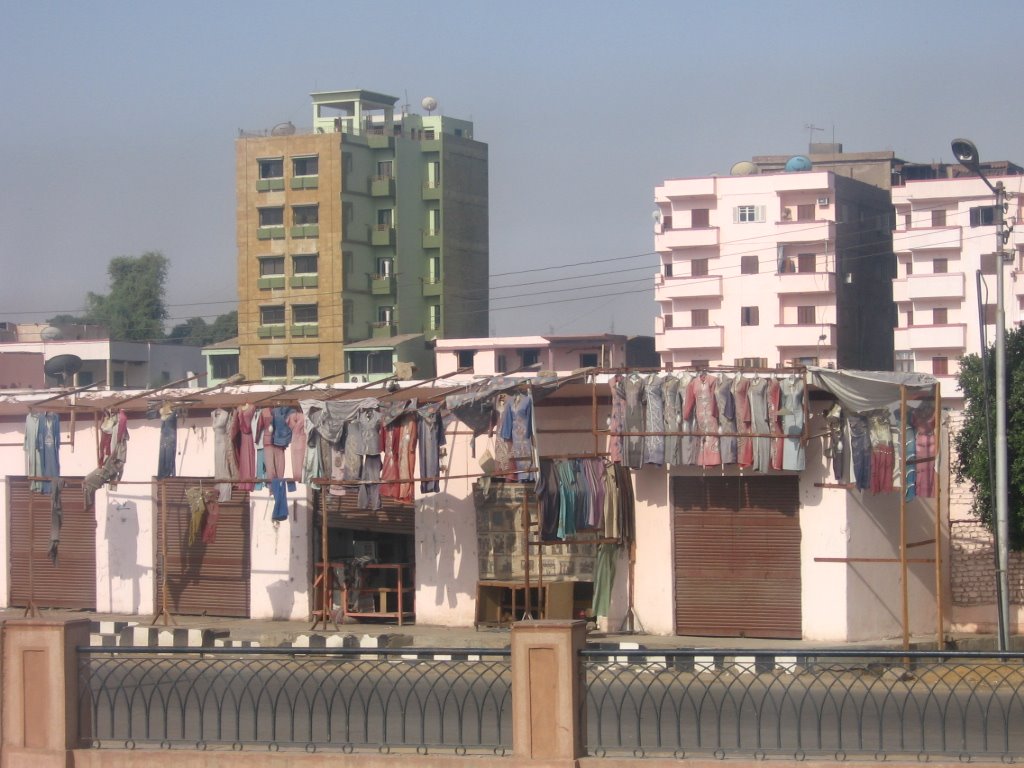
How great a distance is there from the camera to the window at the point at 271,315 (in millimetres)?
67188

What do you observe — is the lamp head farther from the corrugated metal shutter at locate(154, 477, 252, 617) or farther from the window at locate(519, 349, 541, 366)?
the window at locate(519, 349, 541, 366)

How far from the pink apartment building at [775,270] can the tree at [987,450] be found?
139 feet

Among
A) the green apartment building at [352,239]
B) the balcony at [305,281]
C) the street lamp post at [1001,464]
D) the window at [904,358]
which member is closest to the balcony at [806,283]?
the window at [904,358]

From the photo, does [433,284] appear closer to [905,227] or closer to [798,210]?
[798,210]

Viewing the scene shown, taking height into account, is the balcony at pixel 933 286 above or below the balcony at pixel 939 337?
above

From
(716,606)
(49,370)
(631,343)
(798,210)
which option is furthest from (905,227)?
(716,606)

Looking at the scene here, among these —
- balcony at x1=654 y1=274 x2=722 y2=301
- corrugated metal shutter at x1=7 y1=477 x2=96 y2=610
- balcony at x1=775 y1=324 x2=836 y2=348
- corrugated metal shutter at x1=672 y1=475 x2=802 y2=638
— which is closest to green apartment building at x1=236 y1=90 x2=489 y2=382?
balcony at x1=654 y1=274 x2=722 y2=301

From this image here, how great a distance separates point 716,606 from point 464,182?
53.3m

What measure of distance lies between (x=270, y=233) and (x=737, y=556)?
52298 millimetres

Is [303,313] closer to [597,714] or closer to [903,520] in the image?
[903,520]

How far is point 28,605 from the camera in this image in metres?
20.9

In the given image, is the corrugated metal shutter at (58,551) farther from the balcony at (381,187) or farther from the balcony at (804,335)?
the balcony at (381,187)

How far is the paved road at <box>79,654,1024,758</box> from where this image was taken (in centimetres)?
898

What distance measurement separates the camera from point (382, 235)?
6719 cm
